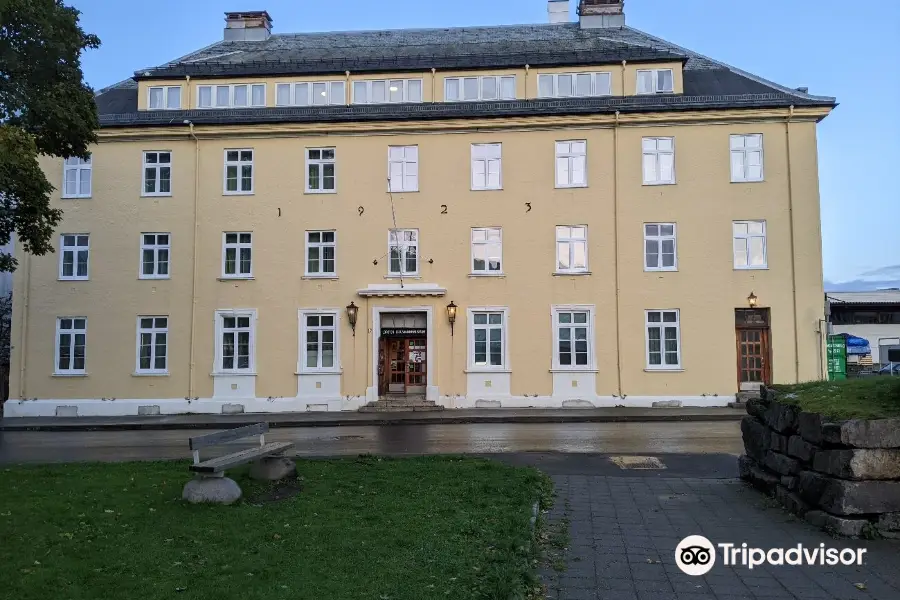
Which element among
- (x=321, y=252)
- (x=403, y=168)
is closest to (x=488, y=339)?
(x=321, y=252)

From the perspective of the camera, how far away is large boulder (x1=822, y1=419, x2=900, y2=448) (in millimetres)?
6582

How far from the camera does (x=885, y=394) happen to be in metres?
7.24

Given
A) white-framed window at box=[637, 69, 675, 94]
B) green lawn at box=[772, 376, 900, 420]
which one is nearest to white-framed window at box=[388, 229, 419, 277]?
white-framed window at box=[637, 69, 675, 94]

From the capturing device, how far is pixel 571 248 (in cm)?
2378

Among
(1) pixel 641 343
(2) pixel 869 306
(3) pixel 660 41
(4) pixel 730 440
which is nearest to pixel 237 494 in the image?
(4) pixel 730 440

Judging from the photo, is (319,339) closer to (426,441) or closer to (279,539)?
(426,441)

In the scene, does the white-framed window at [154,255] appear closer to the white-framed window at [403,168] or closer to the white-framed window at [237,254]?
the white-framed window at [237,254]

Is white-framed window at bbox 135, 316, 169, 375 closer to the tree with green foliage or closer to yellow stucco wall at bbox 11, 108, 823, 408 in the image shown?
yellow stucco wall at bbox 11, 108, 823, 408

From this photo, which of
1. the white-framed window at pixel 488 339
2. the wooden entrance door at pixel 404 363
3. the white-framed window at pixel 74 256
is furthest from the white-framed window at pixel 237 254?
the white-framed window at pixel 488 339

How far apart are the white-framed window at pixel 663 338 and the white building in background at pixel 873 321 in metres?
23.8

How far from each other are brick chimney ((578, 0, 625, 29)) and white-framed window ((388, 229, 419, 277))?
13013 millimetres

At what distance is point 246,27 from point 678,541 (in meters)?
30.3

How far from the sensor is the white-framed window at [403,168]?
80.2 ft

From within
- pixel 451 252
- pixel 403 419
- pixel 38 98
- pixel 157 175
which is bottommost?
pixel 403 419
